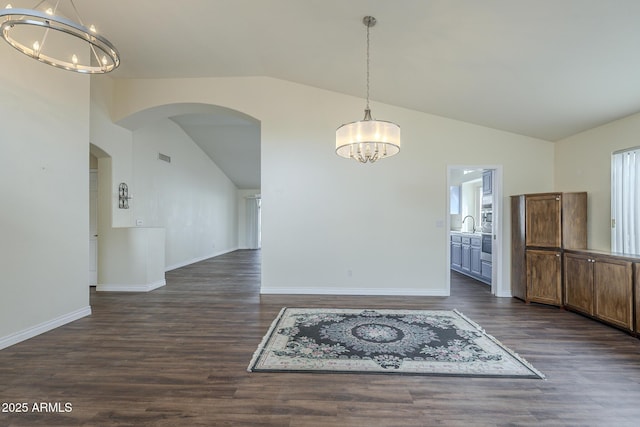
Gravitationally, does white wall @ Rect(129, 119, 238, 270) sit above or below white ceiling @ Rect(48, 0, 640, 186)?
below

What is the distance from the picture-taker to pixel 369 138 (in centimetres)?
284

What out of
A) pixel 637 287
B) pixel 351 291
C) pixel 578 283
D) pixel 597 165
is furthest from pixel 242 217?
pixel 637 287

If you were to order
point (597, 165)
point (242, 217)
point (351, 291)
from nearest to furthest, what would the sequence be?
point (597, 165), point (351, 291), point (242, 217)

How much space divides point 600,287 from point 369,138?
336 centimetres

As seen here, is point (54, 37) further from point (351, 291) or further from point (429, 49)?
point (351, 291)

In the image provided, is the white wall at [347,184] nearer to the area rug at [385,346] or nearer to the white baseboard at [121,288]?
the area rug at [385,346]

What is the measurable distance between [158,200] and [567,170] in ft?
25.3

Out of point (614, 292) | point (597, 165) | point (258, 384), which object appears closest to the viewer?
point (258, 384)

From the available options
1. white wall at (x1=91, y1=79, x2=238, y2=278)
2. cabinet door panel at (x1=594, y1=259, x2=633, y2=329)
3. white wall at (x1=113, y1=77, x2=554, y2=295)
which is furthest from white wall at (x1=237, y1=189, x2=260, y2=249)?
→ cabinet door panel at (x1=594, y1=259, x2=633, y2=329)

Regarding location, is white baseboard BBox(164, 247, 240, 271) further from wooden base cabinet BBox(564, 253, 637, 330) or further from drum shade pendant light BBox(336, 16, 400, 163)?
wooden base cabinet BBox(564, 253, 637, 330)

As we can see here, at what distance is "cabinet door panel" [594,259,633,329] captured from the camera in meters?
3.15

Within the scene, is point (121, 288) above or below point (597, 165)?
below

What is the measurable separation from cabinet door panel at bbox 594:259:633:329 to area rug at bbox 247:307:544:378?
59.6 inches

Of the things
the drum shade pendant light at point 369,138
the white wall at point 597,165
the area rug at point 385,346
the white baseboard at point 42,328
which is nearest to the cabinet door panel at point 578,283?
the white wall at point 597,165
